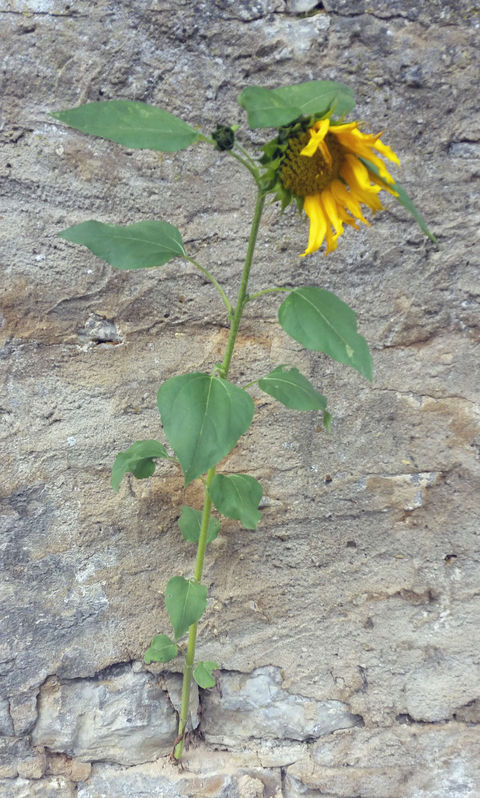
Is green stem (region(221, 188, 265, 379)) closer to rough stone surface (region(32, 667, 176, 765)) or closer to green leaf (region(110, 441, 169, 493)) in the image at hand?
green leaf (region(110, 441, 169, 493))

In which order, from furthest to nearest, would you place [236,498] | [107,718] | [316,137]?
1. [107,718]
2. [236,498]
3. [316,137]

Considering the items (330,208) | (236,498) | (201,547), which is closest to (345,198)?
(330,208)

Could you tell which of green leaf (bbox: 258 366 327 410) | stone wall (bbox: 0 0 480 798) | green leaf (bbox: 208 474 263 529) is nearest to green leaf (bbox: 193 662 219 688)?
stone wall (bbox: 0 0 480 798)

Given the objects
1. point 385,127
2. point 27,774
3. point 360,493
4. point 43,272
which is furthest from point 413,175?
point 27,774

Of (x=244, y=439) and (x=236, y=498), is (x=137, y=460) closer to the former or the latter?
(x=236, y=498)

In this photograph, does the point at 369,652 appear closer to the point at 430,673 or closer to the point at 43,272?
the point at 430,673
